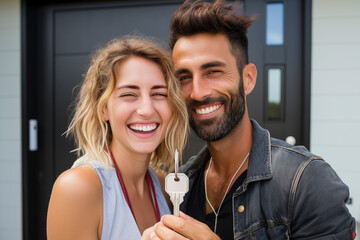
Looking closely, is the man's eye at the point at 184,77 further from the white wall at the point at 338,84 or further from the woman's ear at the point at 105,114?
the white wall at the point at 338,84

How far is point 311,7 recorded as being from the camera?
1716 millimetres

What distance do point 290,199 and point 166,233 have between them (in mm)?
472

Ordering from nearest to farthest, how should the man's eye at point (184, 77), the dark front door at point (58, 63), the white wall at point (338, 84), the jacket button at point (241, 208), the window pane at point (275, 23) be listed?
the jacket button at point (241, 208) → the man's eye at point (184, 77) → the white wall at point (338, 84) → the window pane at point (275, 23) → the dark front door at point (58, 63)

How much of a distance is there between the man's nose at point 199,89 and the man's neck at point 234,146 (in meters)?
0.20

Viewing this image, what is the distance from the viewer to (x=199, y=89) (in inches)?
42.7

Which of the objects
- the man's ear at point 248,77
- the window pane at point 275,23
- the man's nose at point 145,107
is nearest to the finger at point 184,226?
the man's nose at point 145,107

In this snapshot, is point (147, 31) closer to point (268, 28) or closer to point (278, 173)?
point (268, 28)

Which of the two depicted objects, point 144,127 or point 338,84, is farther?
point 338,84

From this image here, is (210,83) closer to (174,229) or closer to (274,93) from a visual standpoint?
(174,229)

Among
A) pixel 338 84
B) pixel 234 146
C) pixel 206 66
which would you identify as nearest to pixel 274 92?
pixel 338 84

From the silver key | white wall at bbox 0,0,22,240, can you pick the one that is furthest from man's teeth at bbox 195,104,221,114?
white wall at bbox 0,0,22,240

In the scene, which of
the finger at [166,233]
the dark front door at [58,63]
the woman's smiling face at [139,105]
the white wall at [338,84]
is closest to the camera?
the finger at [166,233]

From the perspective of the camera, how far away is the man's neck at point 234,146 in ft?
3.83

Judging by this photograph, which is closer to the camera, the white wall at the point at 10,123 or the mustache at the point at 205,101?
the mustache at the point at 205,101
